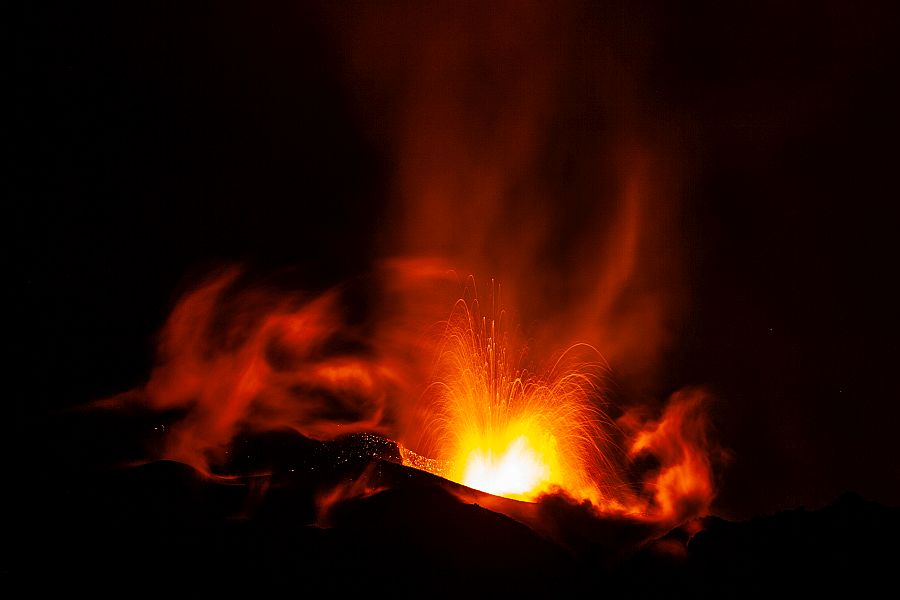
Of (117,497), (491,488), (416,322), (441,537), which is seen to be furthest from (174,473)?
(416,322)

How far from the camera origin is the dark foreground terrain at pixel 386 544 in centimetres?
2138

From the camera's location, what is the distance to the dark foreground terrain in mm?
21375

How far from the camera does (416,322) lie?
36.9 metres

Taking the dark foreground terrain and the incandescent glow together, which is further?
the incandescent glow

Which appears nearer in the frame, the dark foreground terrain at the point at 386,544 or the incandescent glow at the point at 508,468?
the dark foreground terrain at the point at 386,544

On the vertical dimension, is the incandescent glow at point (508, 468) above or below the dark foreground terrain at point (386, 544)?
above

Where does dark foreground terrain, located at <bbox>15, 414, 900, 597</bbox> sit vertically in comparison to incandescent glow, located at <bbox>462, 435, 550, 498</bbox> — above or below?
below

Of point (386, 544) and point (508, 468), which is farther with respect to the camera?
point (508, 468)

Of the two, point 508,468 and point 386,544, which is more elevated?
point 508,468

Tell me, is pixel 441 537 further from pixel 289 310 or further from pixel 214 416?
pixel 289 310

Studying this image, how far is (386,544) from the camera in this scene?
73.2 ft

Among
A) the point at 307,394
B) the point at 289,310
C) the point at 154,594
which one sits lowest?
the point at 154,594

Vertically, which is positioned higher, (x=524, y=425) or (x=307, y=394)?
(x=307, y=394)

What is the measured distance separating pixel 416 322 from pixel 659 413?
1187cm
